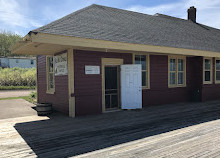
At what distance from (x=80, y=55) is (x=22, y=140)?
3875 mm

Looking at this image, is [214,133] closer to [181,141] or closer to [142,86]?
[181,141]

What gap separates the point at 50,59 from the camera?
9.93m

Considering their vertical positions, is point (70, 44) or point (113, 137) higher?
point (70, 44)

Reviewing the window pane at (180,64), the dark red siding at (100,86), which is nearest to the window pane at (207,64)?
the dark red siding at (100,86)

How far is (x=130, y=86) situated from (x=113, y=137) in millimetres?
4064

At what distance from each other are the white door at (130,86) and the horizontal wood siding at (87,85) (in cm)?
112

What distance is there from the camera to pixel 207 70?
11578 millimetres

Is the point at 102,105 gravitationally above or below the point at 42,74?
below

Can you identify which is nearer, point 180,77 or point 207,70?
point 180,77

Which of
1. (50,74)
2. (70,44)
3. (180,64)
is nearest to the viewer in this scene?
(70,44)

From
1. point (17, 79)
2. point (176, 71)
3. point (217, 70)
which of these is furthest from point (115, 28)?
point (17, 79)

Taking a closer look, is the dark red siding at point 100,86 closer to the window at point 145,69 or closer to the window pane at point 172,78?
the window at point 145,69

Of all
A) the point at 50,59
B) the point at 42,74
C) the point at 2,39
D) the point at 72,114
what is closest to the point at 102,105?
the point at 72,114

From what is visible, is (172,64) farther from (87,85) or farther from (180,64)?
(87,85)
